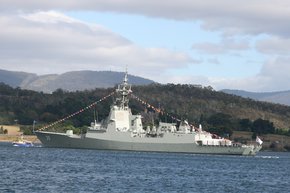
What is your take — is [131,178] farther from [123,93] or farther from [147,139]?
[123,93]

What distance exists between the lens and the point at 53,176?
232 feet

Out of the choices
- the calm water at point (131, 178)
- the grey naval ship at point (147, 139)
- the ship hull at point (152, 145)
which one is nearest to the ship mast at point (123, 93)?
the grey naval ship at point (147, 139)

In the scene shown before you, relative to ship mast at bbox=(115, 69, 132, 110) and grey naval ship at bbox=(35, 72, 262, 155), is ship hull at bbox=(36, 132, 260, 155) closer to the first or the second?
grey naval ship at bbox=(35, 72, 262, 155)

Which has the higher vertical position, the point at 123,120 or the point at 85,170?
the point at 123,120

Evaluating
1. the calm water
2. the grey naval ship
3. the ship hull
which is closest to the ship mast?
the grey naval ship

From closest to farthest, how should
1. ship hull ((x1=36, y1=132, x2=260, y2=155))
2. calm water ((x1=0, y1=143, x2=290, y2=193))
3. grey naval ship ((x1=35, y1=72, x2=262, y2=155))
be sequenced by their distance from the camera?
1. calm water ((x1=0, y1=143, x2=290, y2=193))
2. grey naval ship ((x1=35, y1=72, x2=262, y2=155))
3. ship hull ((x1=36, y1=132, x2=260, y2=155))

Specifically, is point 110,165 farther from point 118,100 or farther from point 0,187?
point 118,100

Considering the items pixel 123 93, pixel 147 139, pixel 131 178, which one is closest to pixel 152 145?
pixel 147 139

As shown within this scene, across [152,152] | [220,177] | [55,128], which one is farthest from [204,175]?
[55,128]

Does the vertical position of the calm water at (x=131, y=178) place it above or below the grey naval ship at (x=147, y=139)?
below

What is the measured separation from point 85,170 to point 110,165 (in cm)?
1109

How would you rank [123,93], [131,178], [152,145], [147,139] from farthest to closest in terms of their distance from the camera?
[123,93] < [152,145] < [147,139] < [131,178]

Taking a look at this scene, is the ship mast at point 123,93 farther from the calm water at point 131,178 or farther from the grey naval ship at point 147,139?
the calm water at point 131,178

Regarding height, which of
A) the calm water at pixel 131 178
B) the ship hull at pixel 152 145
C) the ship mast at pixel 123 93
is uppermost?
the ship mast at pixel 123 93
